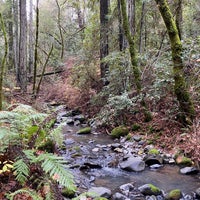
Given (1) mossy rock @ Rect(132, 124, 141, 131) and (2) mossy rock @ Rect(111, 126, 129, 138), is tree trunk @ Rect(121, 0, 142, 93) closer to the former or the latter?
(1) mossy rock @ Rect(132, 124, 141, 131)

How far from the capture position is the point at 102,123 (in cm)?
925

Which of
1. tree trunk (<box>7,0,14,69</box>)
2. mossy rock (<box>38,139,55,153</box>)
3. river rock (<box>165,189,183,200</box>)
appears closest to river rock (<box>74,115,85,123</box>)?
mossy rock (<box>38,139,55,153</box>)

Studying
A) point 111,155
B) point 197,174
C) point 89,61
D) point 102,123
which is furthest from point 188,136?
point 89,61

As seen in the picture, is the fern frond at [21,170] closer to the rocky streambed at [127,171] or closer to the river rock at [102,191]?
the rocky streambed at [127,171]

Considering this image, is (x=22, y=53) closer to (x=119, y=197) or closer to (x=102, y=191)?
(x=102, y=191)

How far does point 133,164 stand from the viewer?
19.5 ft

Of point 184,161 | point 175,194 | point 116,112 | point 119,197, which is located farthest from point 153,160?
point 116,112

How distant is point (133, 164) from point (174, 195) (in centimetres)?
149

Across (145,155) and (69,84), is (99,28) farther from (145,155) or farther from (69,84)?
(145,155)

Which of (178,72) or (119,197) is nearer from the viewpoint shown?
(119,197)

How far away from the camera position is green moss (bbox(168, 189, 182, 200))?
4.53 m

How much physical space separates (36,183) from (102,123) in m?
5.28

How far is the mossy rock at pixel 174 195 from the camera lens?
4531 millimetres

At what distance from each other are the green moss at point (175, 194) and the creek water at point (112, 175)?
22 centimetres
